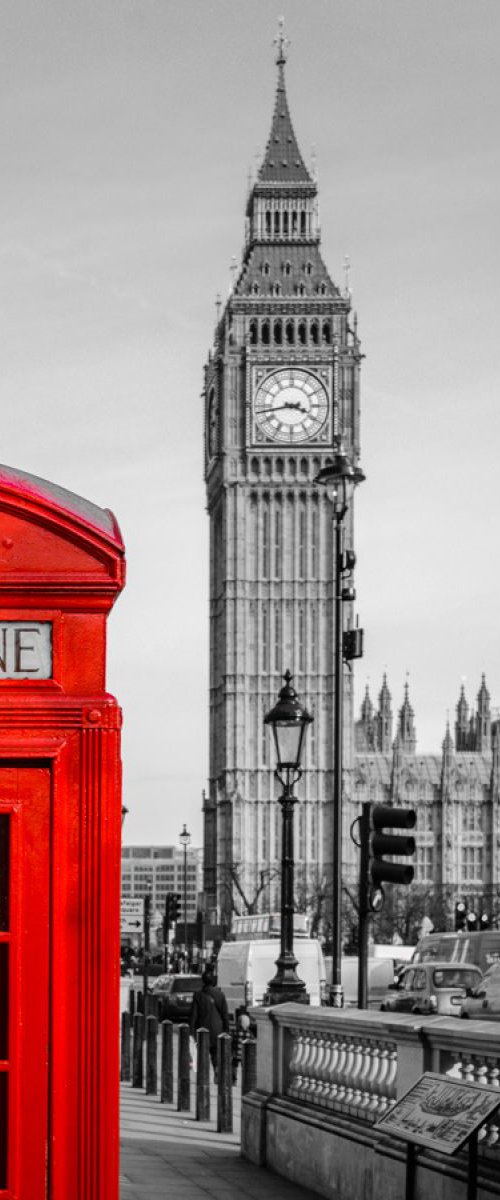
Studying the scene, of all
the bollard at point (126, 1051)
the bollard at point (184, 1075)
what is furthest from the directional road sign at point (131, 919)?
the bollard at point (184, 1075)

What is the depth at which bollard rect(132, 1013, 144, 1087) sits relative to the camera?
20609 millimetres

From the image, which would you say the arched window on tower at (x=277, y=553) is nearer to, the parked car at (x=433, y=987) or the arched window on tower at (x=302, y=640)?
the arched window on tower at (x=302, y=640)

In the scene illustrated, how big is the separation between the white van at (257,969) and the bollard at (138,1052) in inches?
483

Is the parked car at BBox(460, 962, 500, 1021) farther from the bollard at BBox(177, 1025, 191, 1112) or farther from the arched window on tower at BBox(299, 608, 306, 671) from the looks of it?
the arched window on tower at BBox(299, 608, 306, 671)

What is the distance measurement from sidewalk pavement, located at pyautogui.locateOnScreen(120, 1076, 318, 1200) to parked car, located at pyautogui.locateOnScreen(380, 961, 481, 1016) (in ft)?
30.1

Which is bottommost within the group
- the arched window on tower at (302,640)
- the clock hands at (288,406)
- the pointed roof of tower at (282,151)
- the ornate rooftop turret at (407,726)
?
the ornate rooftop turret at (407,726)

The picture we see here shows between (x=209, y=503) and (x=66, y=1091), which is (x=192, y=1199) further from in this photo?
(x=209, y=503)

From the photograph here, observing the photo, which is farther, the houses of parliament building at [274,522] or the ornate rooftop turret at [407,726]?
the ornate rooftop turret at [407,726]

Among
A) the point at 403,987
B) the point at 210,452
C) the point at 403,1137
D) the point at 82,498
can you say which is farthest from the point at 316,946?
the point at 210,452

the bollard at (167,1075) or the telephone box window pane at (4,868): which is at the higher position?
the telephone box window pane at (4,868)

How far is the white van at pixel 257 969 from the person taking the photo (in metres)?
34.4

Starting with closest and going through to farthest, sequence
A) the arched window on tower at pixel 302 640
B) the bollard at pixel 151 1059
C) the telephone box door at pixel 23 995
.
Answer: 1. the telephone box door at pixel 23 995
2. the bollard at pixel 151 1059
3. the arched window on tower at pixel 302 640

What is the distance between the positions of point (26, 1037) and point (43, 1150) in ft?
0.75

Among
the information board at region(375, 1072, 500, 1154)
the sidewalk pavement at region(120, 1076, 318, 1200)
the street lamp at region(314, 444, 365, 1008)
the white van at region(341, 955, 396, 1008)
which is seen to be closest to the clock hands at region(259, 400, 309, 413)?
the white van at region(341, 955, 396, 1008)
